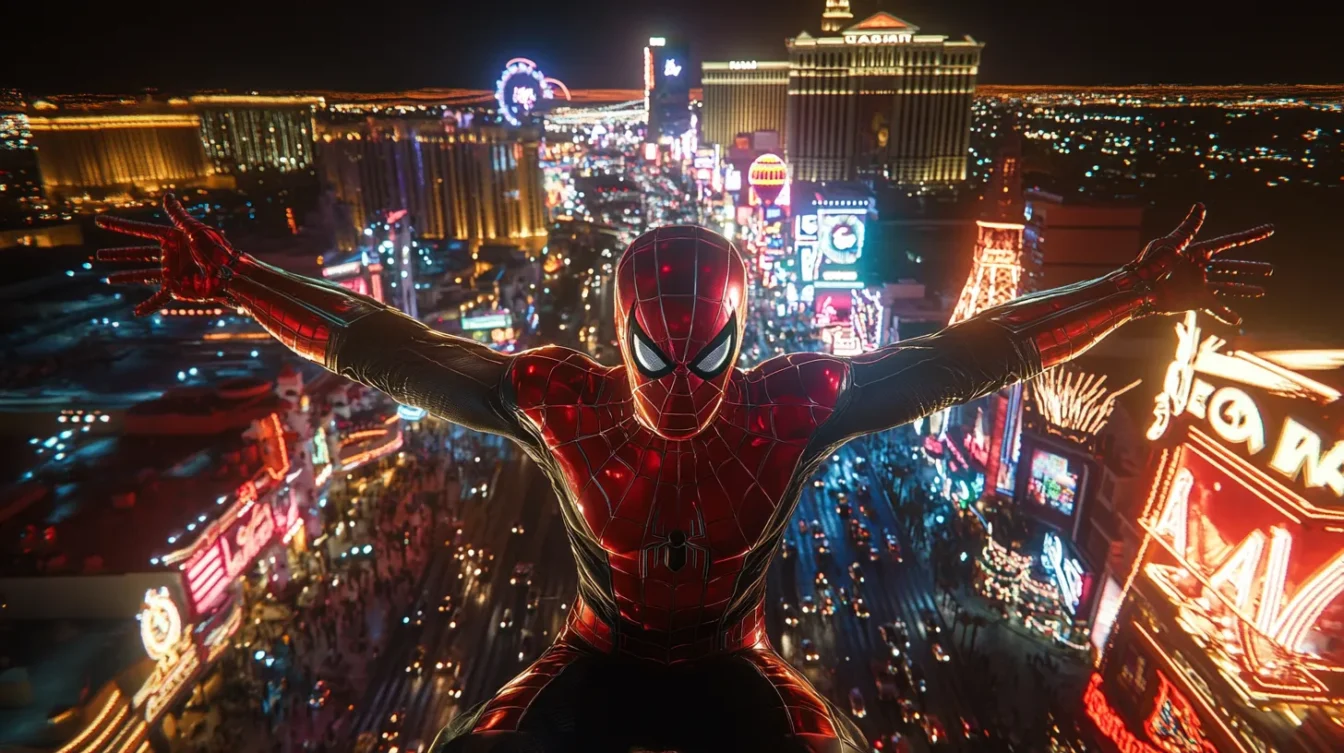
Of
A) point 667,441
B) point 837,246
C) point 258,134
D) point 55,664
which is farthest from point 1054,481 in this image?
point 258,134

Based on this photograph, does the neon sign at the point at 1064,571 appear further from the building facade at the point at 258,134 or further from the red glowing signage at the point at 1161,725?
the building facade at the point at 258,134

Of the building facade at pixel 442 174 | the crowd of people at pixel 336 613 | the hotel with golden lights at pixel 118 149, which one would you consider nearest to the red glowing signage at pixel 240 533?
the crowd of people at pixel 336 613

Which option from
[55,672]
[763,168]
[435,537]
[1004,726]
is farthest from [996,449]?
[763,168]

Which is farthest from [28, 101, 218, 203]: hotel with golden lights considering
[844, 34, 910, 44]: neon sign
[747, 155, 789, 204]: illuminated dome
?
[844, 34, 910, 44]: neon sign

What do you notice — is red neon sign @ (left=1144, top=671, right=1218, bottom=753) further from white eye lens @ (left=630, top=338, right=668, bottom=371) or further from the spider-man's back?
white eye lens @ (left=630, top=338, right=668, bottom=371)

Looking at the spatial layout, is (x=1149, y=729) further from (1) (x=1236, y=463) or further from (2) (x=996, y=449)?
(2) (x=996, y=449)

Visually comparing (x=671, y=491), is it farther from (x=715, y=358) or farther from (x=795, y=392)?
(x=795, y=392)
